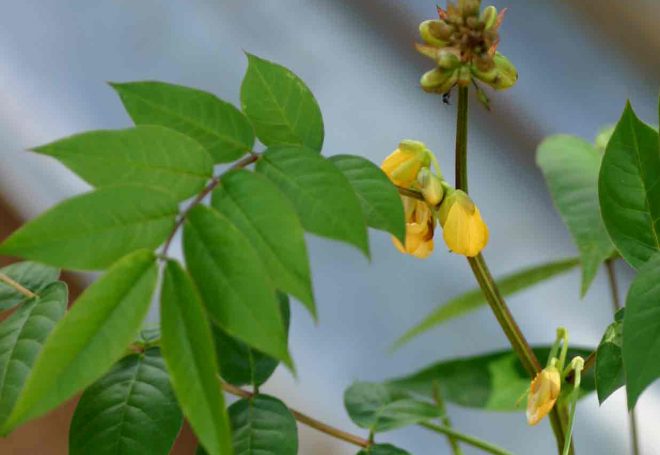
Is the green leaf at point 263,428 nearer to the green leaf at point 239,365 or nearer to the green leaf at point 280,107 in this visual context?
the green leaf at point 239,365

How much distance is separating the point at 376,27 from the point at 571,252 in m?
0.47

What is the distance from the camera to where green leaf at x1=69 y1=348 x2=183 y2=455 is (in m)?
0.38

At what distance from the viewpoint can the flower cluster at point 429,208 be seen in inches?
15.4

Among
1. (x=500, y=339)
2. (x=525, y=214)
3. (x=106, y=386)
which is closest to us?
(x=106, y=386)

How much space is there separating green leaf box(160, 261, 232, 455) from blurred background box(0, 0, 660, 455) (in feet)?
2.85

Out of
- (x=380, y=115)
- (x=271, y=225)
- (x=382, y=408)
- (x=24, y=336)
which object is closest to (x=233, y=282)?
(x=271, y=225)

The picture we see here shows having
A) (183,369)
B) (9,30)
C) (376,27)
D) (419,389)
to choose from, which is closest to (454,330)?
(376,27)

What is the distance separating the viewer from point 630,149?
389 millimetres

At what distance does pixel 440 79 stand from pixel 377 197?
0.16ft

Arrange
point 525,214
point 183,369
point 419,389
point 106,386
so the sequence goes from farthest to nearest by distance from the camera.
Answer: point 525,214 → point 419,389 → point 106,386 → point 183,369

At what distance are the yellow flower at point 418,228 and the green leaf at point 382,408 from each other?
13cm

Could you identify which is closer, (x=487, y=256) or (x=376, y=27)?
(x=487, y=256)

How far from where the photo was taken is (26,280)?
17.0 inches

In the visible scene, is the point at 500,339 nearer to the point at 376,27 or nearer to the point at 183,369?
the point at 376,27
